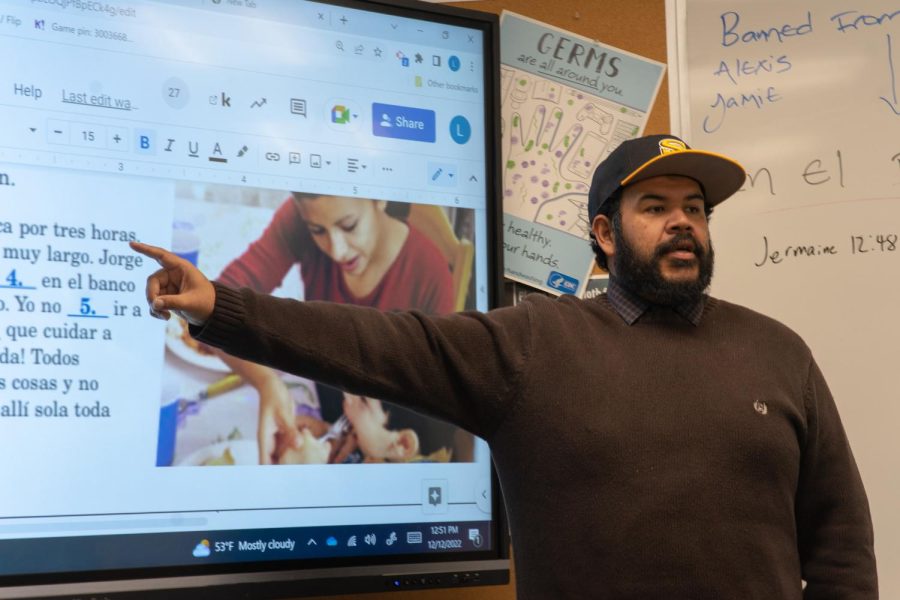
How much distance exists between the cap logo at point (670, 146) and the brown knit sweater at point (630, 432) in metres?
0.26

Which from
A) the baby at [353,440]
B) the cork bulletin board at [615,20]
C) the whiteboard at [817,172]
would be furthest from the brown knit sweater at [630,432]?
the cork bulletin board at [615,20]

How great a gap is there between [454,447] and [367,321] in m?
0.57

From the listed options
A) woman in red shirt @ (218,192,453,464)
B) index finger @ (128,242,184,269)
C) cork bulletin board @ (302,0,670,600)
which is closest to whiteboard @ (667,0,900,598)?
cork bulletin board @ (302,0,670,600)

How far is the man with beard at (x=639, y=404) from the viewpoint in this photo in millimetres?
→ 1244

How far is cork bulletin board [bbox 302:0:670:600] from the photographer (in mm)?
2059

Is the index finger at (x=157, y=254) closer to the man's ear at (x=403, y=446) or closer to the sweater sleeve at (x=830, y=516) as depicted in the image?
the man's ear at (x=403, y=446)

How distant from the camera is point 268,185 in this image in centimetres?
171

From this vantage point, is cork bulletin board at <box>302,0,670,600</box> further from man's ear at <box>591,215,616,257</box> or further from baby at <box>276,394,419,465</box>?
baby at <box>276,394,419,465</box>

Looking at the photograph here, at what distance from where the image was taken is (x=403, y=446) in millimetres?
1728

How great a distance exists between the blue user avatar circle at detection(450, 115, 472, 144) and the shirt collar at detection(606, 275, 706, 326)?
55cm

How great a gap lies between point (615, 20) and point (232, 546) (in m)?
1.38

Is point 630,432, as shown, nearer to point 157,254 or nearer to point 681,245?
point 681,245

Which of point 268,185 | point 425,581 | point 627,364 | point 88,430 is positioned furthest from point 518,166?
point 88,430

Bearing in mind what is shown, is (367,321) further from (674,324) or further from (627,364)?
(674,324)
